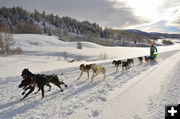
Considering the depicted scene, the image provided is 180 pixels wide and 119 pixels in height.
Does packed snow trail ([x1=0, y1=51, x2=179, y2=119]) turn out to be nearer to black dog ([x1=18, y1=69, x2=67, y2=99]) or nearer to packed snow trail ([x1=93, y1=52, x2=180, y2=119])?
packed snow trail ([x1=93, y1=52, x2=180, y2=119])

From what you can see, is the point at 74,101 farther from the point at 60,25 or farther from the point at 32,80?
the point at 60,25

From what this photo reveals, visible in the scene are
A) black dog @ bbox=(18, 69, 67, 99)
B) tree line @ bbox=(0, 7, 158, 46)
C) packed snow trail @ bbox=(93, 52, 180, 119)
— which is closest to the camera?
packed snow trail @ bbox=(93, 52, 180, 119)

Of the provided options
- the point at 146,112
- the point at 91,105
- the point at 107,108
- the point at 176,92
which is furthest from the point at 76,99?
the point at 176,92

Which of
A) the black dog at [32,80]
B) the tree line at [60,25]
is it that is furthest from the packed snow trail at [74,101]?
the tree line at [60,25]

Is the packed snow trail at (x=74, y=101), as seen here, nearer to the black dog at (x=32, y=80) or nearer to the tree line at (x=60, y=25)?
the black dog at (x=32, y=80)

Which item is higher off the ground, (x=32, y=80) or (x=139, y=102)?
(x=32, y=80)

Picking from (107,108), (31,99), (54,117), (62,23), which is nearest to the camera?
(54,117)

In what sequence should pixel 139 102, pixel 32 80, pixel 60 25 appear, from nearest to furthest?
pixel 139 102 → pixel 32 80 → pixel 60 25

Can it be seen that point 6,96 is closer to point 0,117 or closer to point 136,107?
point 0,117

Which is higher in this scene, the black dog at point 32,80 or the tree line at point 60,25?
the tree line at point 60,25

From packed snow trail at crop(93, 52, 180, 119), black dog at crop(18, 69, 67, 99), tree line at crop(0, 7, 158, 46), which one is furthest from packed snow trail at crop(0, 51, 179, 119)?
tree line at crop(0, 7, 158, 46)

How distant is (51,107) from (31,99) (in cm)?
112

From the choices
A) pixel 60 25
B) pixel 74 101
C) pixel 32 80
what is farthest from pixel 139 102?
pixel 60 25

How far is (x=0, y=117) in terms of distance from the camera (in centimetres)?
432
